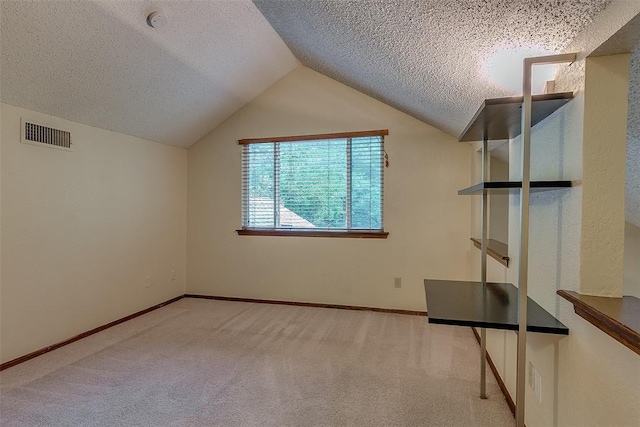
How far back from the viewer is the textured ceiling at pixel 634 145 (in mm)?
1134

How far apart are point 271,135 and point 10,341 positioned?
294 cm

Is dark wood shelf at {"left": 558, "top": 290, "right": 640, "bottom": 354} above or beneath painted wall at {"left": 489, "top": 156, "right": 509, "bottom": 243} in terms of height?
beneath

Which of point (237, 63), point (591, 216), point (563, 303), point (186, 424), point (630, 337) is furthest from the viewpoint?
point (237, 63)

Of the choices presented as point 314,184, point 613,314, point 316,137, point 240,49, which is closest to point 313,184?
point 314,184

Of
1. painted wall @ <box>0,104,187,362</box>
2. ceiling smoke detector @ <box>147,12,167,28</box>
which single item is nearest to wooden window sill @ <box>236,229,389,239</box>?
painted wall @ <box>0,104,187,362</box>

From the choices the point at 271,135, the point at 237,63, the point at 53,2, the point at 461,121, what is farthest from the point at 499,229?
the point at 53,2

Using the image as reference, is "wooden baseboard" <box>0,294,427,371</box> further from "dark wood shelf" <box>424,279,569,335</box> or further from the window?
"dark wood shelf" <box>424,279,569,335</box>

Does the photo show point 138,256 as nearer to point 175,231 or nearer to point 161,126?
point 175,231

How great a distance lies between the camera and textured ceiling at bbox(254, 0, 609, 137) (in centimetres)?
112

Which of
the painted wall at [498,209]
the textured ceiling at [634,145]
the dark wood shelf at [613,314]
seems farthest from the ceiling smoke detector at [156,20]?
the painted wall at [498,209]

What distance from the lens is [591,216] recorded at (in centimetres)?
110

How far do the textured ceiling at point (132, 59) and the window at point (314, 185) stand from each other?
2.77 feet

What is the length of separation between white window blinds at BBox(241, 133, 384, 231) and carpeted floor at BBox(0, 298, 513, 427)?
1.14m

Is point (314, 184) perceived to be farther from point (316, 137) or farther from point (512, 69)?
point (512, 69)
